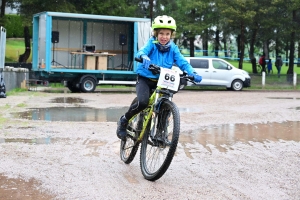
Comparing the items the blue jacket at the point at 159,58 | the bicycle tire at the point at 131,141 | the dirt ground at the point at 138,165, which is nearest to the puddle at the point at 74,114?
the dirt ground at the point at 138,165

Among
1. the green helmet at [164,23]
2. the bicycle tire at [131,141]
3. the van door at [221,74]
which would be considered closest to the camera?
the green helmet at [164,23]

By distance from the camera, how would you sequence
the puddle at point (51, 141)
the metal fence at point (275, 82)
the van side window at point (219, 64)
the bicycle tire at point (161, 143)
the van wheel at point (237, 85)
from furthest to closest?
the metal fence at point (275, 82), the van wheel at point (237, 85), the van side window at point (219, 64), the puddle at point (51, 141), the bicycle tire at point (161, 143)

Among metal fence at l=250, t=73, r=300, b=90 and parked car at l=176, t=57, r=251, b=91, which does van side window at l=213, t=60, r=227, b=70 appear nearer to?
parked car at l=176, t=57, r=251, b=91

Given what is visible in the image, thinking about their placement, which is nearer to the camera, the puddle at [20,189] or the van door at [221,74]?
the puddle at [20,189]

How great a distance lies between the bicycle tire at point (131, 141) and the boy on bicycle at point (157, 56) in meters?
0.16

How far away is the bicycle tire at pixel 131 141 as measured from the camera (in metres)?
6.96

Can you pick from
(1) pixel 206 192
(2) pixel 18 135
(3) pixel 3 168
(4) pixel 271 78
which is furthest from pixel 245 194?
(4) pixel 271 78

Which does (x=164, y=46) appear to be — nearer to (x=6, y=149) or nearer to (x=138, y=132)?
(x=138, y=132)

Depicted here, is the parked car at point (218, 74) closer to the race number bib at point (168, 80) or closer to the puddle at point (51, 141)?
the puddle at point (51, 141)

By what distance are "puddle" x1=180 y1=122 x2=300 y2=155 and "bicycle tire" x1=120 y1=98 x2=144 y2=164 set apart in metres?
1.15

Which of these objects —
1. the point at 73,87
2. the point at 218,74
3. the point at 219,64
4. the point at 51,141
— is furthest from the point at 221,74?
the point at 51,141

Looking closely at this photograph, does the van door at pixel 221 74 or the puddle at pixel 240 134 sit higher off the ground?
the van door at pixel 221 74

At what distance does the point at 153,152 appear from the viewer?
644 cm

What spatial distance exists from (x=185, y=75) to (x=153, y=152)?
95 centimetres
